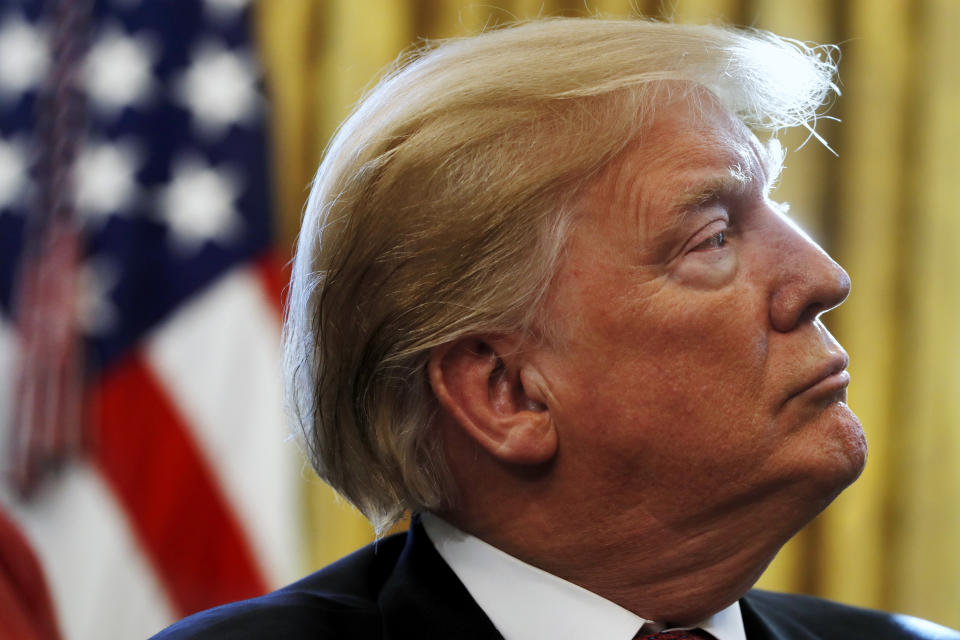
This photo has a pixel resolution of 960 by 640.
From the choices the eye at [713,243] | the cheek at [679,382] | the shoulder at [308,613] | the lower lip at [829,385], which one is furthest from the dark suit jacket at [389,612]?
the eye at [713,243]

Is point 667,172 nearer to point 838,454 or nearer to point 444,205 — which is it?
point 444,205

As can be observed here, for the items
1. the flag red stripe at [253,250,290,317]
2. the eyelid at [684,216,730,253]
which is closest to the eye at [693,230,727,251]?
the eyelid at [684,216,730,253]

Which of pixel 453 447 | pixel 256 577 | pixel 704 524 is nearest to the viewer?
pixel 704 524

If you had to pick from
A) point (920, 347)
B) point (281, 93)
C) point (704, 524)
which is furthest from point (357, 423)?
point (920, 347)

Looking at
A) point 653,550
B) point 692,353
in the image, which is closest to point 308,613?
point 653,550

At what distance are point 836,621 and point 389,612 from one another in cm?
65

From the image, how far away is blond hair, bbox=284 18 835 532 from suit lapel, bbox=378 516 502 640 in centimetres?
7

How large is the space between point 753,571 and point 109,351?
185 cm

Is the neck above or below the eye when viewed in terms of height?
below

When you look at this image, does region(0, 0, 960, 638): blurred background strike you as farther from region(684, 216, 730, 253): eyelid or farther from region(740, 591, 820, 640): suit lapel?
region(684, 216, 730, 253): eyelid

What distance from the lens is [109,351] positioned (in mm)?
2527

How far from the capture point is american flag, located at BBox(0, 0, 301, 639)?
2.47 m

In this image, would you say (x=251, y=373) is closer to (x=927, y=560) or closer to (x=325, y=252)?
(x=325, y=252)

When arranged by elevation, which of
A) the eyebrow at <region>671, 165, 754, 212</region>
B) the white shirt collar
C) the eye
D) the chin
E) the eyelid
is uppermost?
the eyebrow at <region>671, 165, 754, 212</region>
